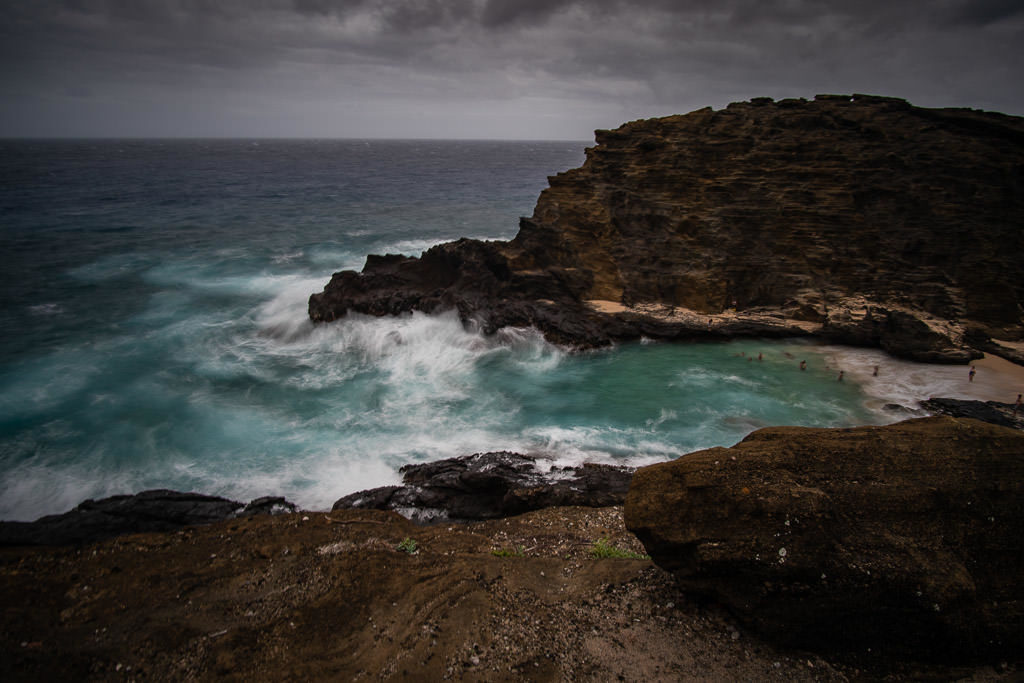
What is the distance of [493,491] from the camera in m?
11.5

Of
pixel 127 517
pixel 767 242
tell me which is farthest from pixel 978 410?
pixel 127 517

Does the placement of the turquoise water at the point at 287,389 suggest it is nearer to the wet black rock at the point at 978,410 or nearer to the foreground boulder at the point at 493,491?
the foreground boulder at the point at 493,491

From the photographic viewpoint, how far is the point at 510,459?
1308 centimetres

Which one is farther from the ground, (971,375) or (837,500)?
(837,500)

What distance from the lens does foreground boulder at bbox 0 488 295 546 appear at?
9539mm

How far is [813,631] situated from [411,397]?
14461mm

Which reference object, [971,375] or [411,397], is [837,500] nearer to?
[411,397]

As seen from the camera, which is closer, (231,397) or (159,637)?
(159,637)

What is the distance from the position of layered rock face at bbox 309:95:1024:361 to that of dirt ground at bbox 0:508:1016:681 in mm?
14568

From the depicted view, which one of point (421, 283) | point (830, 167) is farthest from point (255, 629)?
point (830, 167)

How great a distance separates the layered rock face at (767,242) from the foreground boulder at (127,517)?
12763 mm

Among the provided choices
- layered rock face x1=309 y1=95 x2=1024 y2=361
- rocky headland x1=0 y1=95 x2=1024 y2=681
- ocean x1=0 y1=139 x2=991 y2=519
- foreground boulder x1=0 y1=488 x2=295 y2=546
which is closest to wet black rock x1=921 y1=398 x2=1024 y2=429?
rocky headland x1=0 y1=95 x2=1024 y2=681

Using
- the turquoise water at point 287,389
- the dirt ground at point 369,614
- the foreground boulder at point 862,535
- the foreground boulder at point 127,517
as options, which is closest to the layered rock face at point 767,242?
the turquoise water at point 287,389

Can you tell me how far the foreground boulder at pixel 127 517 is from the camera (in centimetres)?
954
